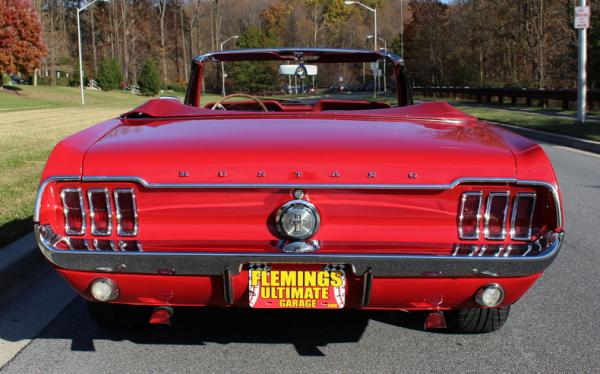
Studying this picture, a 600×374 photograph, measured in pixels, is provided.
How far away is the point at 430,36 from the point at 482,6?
1567 centimetres

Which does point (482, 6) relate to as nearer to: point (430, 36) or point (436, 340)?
point (430, 36)

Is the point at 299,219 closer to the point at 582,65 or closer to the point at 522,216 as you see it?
the point at 522,216

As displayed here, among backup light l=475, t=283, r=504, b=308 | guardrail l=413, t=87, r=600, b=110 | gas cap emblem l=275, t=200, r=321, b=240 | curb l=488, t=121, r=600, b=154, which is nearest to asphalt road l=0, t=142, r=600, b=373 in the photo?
backup light l=475, t=283, r=504, b=308

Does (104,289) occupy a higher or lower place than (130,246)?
lower

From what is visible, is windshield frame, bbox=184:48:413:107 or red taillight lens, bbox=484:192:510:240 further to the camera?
windshield frame, bbox=184:48:413:107

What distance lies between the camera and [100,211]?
9.71 ft

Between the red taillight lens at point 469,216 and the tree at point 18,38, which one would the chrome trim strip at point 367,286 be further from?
the tree at point 18,38

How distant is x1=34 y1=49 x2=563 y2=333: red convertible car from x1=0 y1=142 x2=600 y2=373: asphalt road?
0.47 metres

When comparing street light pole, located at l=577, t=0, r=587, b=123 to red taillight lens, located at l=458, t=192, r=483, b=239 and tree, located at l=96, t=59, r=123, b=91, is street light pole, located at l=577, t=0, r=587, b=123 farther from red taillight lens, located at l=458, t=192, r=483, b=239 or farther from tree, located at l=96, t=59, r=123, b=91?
tree, located at l=96, t=59, r=123, b=91

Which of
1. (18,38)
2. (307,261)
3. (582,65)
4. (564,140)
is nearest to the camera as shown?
(307,261)

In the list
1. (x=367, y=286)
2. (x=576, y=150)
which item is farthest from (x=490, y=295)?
(x=576, y=150)

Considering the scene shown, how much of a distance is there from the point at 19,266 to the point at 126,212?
221 centimetres

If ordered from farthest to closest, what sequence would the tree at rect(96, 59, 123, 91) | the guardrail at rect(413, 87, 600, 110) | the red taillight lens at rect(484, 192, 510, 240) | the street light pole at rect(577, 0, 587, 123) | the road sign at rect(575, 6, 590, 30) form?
1. the tree at rect(96, 59, 123, 91)
2. the guardrail at rect(413, 87, 600, 110)
3. the street light pole at rect(577, 0, 587, 123)
4. the road sign at rect(575, 6, 590, 30)
5. the red taillight lens at rect(484, 192, 510, 240)

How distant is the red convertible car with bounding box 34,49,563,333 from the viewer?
110 inches
